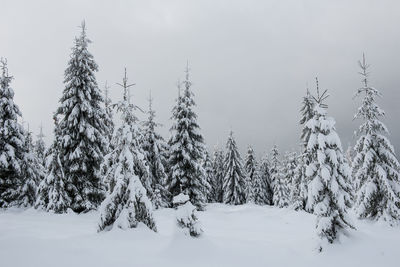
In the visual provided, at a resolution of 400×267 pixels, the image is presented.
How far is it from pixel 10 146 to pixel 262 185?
4462 centimetres

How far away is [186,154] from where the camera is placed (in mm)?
27469

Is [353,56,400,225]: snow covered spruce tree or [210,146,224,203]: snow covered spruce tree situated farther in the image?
[210,146,224,203]: snow covered spruce tree

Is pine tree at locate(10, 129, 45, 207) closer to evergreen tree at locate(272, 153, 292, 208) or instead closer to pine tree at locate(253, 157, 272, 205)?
evergreen tree at locate(272, 153, 292, 208)

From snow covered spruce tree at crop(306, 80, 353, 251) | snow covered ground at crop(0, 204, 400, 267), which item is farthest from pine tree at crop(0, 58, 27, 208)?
snow covered spruce tree at crop(306, 80, 353, 251)

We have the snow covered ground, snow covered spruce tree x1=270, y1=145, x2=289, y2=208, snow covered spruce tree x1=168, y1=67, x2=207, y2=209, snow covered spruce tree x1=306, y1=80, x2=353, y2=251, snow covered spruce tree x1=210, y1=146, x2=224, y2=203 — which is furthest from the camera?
snow covered spruce tree x1=210, y1=146, x2=224, y2=203

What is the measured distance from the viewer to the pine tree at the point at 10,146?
73.1 feet

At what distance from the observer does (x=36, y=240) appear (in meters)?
9.64

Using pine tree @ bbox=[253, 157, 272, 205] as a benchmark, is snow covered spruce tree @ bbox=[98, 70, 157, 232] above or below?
above

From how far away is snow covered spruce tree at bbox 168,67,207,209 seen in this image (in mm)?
27562

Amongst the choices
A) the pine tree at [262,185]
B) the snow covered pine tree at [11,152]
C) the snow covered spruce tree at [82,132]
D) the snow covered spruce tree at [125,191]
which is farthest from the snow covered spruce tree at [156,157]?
the pine tree at [262,185]

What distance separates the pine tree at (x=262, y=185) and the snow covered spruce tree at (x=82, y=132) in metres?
38.9

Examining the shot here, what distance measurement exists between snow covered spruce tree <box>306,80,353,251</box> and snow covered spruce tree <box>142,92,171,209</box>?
59.0 ft

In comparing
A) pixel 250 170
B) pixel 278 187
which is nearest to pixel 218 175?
pixel 250 170

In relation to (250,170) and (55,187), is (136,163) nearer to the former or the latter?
(55,187)
